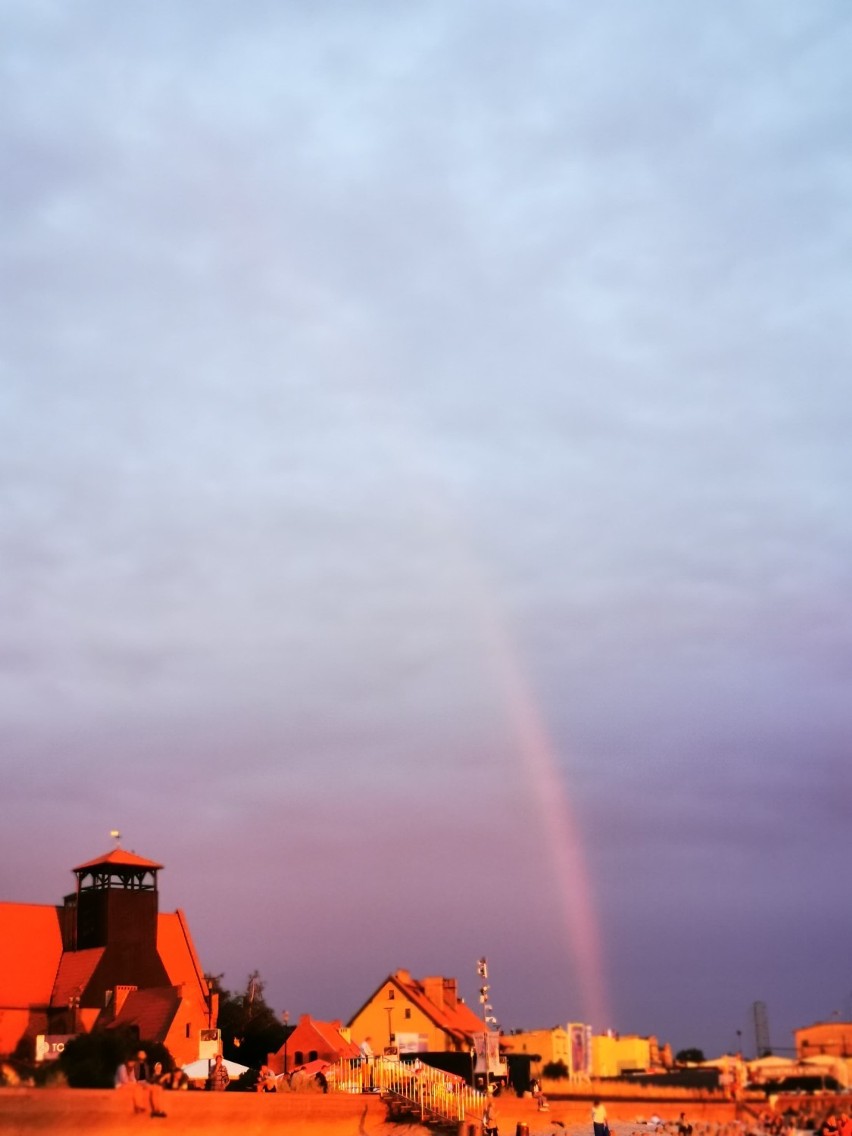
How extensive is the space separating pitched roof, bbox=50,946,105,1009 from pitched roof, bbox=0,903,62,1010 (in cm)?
57

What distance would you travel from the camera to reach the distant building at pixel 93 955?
86188 mm

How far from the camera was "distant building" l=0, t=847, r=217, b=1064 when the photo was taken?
86188 millimetres

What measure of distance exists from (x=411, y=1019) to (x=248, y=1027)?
13209 mm

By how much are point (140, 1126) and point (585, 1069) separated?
193 feet

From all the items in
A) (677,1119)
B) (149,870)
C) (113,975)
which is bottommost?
(677,1119)

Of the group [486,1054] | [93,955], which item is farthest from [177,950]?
[486,1054]

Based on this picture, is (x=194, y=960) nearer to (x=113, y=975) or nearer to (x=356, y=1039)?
(x=113, y=975)

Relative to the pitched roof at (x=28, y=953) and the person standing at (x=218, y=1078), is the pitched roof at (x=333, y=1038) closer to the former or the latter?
the pitched roof at (x=28, y=953)

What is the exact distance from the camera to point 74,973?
89938 mm

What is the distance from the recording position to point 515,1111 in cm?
5219

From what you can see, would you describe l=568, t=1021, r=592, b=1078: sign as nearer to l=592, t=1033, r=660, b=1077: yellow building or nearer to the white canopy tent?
l=592, t=1033, r=660, b=1077: yellow building

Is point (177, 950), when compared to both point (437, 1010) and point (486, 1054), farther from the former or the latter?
point (486, 1054)

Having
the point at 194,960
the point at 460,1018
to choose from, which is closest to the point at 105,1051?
the point at 194,960

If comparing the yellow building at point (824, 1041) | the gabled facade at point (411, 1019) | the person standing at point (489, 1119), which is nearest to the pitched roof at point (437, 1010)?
the gabled facade at point (411, 1019)
